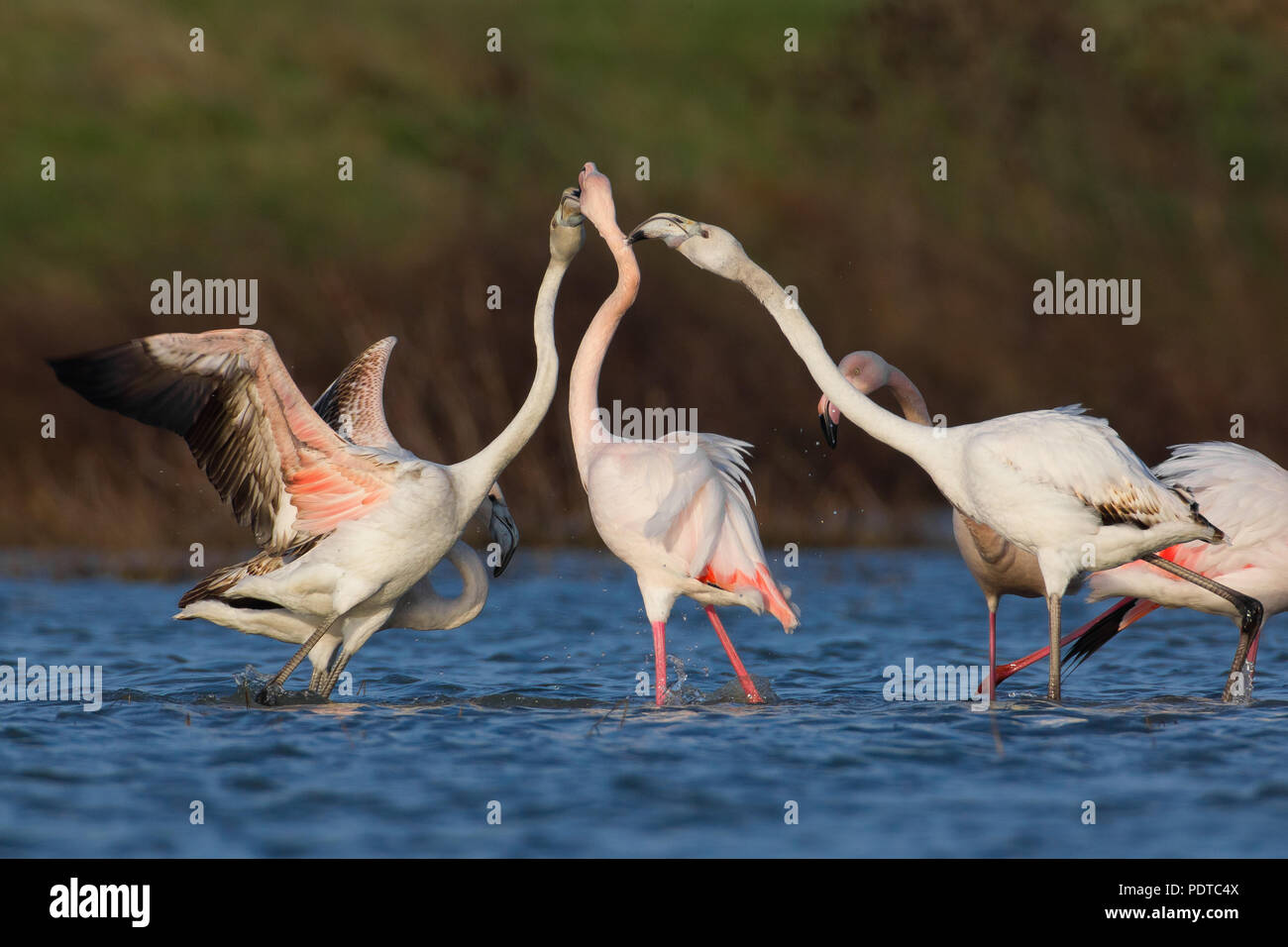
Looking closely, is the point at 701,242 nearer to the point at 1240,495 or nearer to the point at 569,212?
the point at 569,212

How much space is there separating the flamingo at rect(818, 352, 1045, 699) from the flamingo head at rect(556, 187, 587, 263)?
4.93 feet

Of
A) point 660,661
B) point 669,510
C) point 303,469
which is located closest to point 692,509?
point 669,510

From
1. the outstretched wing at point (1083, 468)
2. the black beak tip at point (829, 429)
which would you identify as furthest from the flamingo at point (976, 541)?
the outstretched wing at point (1083, 468)

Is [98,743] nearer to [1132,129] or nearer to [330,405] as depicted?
[330,405]

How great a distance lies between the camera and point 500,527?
930 cm

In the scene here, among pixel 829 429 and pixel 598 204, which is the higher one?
pixel 598 204

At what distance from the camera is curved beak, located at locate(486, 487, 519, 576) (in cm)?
927

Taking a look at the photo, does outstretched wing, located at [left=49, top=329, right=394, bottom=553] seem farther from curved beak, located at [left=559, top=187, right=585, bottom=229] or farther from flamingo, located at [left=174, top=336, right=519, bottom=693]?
curved beak, located at [left=559, top=187, right=585, bottom=229]

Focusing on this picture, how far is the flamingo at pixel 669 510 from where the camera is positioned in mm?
7988

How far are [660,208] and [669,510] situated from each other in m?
12.5

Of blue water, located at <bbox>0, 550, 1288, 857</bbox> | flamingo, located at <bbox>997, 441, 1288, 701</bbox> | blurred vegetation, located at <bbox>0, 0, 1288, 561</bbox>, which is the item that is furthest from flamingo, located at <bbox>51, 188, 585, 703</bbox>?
blurred vegetation, located at <bbox>0, 0, 1288, 561</bbox>

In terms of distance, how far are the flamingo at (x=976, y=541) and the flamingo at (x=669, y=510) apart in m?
0.79

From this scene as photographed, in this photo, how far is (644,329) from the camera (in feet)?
54.3

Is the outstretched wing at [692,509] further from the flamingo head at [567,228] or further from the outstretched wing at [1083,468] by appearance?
the outstretched wing at [1083,468]
